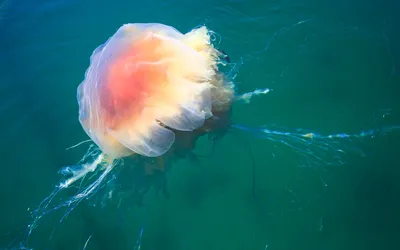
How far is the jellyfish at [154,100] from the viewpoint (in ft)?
8.85

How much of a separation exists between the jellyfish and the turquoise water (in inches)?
8.9

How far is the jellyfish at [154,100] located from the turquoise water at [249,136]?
226 millimetres

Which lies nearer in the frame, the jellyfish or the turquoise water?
the jellyfish

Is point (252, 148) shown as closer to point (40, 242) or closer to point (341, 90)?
point (341, 90)

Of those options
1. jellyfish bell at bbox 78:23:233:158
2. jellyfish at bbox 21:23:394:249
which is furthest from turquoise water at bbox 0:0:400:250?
jellyfish bell at bbox 78:23:233:158

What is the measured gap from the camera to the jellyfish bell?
2.69 meters

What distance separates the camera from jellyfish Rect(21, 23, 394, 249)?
2.70 metres

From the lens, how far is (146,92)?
8.77ft

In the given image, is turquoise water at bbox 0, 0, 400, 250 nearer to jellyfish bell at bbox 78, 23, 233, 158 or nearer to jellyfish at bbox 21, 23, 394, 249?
jellyfish at bbox 21, 23, 394, 249

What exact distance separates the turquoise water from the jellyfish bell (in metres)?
0.76

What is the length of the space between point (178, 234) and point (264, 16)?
3294mm

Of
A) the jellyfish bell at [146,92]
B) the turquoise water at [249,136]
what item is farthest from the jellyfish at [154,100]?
the turquoise water at [249,136]

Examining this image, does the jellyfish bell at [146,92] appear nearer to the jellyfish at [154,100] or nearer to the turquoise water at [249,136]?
the jellyfish at [154,100]

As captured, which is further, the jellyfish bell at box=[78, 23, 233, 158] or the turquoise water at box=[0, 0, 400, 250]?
the turquoise water at box=[0, 0, 400, 250]
